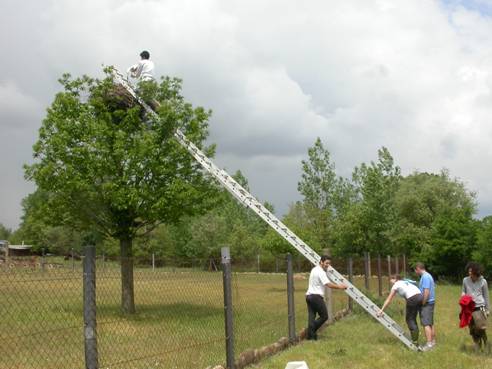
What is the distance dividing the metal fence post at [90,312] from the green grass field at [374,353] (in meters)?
3.98

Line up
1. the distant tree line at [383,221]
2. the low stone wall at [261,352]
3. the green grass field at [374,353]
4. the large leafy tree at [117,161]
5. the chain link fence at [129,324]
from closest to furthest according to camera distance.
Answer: the chain link fence at [129,324]
the low stone wall at [261,352]
the green grass field at [374,353]
the large leafy tree at [117,161]
the distant tree line at [383,221]

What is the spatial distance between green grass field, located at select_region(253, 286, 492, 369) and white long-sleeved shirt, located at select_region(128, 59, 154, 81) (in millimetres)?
8423

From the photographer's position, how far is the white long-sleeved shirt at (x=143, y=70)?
16438 mm

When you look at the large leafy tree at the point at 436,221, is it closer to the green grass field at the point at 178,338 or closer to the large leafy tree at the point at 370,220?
the large leafy tree at the point at 370,220

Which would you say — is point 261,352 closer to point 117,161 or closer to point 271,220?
point 271,220

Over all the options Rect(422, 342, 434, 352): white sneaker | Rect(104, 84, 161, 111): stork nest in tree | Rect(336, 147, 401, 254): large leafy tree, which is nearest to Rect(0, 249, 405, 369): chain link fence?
Rect(422, 342, 434, 352): white sneaker

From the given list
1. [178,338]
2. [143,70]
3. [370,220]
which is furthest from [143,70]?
[370,220]

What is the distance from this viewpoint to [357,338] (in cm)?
1214

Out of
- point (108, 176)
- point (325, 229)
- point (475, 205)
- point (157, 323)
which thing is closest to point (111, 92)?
point (108, 176)

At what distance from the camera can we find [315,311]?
1167cm

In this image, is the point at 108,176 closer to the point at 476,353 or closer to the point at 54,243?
the point at 476,353

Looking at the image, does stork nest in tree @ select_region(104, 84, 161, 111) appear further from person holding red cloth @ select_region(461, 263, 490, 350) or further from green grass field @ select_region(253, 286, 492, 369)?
person holding red cloth @ select_region(461, 263, 490, 350)

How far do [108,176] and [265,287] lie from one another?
8.66 metres

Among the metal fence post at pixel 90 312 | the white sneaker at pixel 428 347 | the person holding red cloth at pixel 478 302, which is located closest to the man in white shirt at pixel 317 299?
the white sneaker at pixel 428 347
